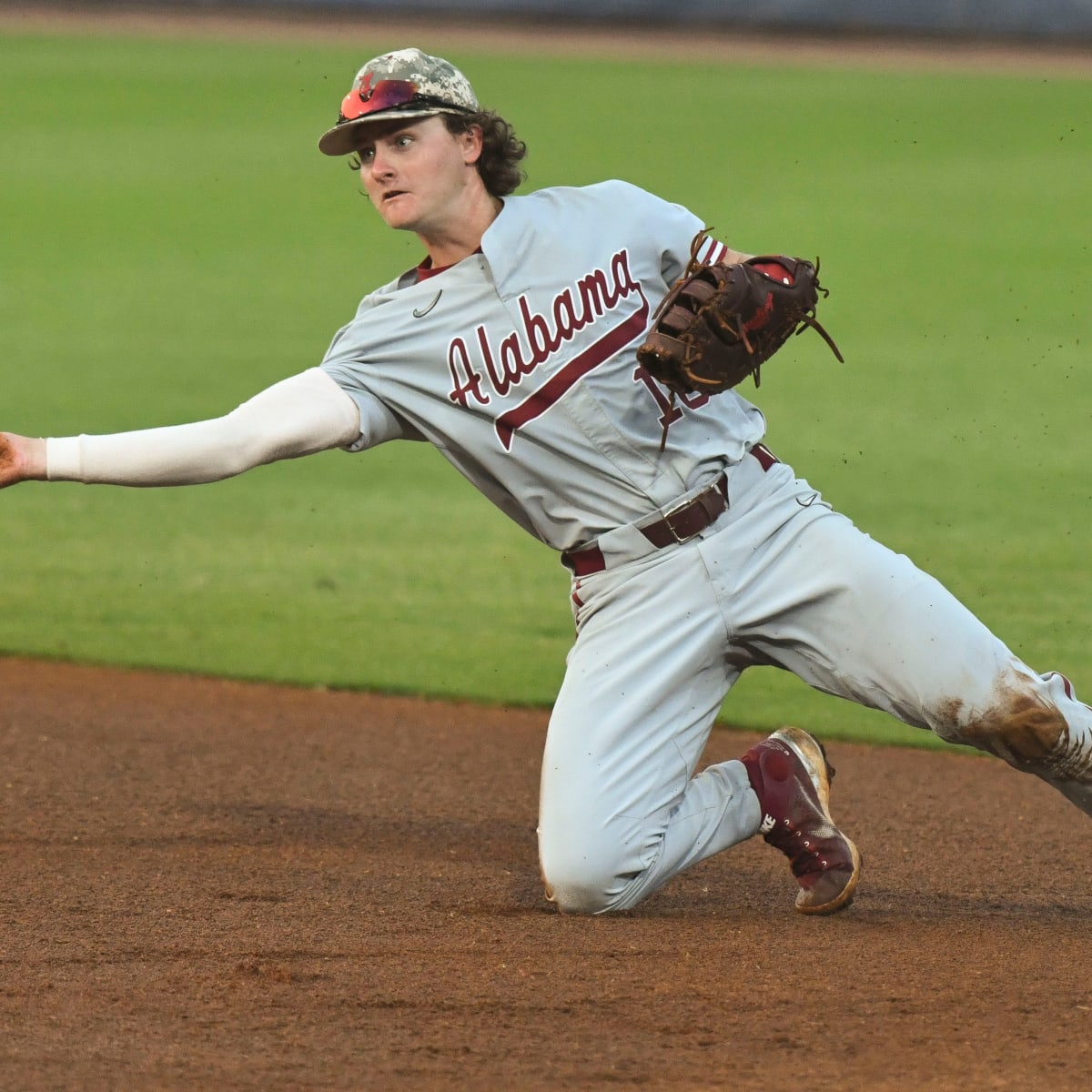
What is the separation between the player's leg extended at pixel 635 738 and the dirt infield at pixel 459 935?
0.14 meters

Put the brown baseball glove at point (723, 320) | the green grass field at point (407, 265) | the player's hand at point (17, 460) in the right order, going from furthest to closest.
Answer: the green grass field at point (407, 265), the brown baseball glove at point (723, 320), the player's hand at point (17, 460)

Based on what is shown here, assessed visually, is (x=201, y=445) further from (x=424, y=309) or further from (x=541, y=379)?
(x=541, y=379)

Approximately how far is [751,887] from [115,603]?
3.76 m

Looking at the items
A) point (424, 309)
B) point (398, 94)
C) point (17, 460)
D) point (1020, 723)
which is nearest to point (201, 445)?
point (17, 460)

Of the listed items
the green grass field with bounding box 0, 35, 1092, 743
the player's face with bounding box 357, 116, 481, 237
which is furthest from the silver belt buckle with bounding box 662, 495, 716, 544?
the green grass field with bounding box 0, 35, 1092, 743

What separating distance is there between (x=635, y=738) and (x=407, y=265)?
1221 cm

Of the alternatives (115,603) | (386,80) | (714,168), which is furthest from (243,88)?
(386,80)

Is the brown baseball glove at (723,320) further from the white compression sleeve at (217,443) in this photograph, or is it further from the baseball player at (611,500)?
the white compression sleeve at (217,443)

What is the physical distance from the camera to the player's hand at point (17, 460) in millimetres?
3617

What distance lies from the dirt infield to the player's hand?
3.03ft

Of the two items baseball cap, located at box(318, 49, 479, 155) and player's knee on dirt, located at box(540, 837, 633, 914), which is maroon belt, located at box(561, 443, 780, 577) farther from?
baseball cap, located at box(318, 49, 479, 155)

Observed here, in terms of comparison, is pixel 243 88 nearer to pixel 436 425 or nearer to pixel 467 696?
pixel 467 696

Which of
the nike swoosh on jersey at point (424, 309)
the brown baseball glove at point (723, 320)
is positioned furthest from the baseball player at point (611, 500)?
the brown baseball glove at point (723, 320)

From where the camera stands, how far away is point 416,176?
3939 millimetres
